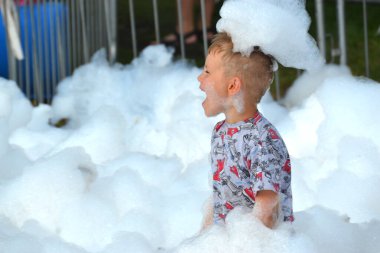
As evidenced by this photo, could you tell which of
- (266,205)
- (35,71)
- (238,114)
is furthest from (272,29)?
(35,71)

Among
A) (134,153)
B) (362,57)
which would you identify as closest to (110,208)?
(134,153)

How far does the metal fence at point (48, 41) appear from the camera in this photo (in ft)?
14.1

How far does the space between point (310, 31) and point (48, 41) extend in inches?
76.7

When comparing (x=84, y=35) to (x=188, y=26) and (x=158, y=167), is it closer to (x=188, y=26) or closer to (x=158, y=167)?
(x=158, y=167)

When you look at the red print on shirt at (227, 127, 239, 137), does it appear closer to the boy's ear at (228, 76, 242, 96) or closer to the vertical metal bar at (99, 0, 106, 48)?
the boy's ear at (228, 76, 242, 96)

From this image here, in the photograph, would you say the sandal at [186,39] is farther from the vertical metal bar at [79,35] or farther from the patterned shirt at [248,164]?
the patterned shirt at [248,164]

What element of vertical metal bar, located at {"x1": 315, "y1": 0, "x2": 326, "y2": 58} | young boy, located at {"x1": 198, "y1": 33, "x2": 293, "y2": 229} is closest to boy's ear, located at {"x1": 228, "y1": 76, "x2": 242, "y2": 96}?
young boy, located at {"x1": 198, "y1": 33, "x2": 293, "y2": 229}

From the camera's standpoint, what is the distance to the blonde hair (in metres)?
2.31

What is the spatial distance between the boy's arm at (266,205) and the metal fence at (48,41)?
2.21m

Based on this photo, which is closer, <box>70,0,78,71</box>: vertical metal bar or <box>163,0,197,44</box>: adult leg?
<box>70,0,78,71</box>: vertical metal bar

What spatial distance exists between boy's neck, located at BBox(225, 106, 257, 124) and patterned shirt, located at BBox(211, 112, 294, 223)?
0.04ft

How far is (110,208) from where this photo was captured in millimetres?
3256

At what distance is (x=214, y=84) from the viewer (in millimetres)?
2373

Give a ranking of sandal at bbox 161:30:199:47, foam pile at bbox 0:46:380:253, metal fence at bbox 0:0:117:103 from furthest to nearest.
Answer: sandal at bbox 161:30:199:47
metal fence at bbox 0:0:117:103
foam pile at bbox 0:46:380:253
